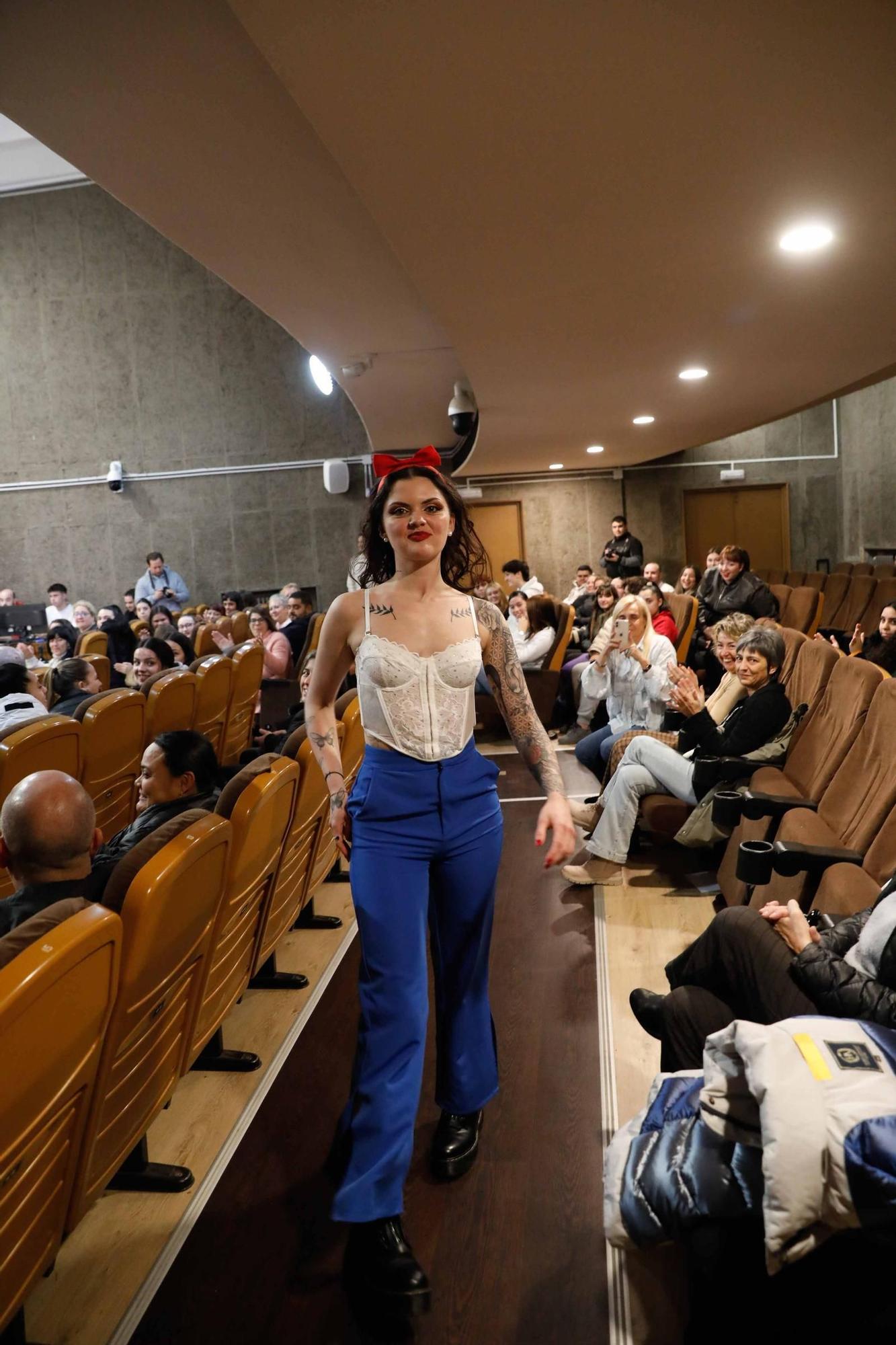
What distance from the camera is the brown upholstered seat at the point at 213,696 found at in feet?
15.2

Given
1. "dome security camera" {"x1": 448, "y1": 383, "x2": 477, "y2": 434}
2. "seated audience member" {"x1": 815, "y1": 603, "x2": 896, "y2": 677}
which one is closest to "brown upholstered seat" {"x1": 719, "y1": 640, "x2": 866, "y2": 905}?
"seated audience member" {"x1": 815, "y1": 603, "x2": 896, "y2": 677}

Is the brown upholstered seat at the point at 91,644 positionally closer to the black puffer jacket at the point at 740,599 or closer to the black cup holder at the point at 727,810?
the black puffer jacket at the point at 740,599

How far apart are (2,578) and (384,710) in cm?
1332

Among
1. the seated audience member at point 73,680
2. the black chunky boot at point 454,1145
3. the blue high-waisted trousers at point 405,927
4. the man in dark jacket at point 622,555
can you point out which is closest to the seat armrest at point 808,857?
the blue high-waisted trousers at point 405,927

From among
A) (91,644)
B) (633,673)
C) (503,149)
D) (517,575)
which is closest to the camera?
(503,149)

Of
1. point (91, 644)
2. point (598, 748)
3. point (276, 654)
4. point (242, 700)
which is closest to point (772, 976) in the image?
point (598, 748)

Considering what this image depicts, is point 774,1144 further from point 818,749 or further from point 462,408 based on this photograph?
point 462,408

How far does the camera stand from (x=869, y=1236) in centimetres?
117

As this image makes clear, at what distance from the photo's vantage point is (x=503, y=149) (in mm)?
2359

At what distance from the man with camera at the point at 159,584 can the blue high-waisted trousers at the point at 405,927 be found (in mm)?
10415

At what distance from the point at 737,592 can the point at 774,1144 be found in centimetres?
654

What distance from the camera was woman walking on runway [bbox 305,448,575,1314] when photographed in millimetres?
1756

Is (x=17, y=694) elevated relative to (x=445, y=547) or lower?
lower

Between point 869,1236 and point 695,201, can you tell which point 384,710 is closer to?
point 869,1236
